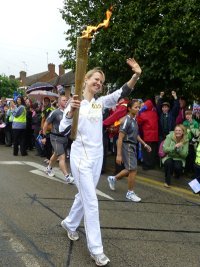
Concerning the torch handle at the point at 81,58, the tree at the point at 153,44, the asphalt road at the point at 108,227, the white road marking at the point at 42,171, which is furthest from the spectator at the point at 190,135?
the torch handle at the point at 81,58

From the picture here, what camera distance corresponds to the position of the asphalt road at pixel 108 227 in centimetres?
467

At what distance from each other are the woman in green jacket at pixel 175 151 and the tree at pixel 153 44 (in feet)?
9.64

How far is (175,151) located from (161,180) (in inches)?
37.6

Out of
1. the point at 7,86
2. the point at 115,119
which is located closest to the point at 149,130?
the point at 115,119

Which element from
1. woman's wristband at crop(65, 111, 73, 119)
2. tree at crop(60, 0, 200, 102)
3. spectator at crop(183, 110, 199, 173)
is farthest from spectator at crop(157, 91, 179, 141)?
woman's wristband at crop(65, 111, 73, 119)

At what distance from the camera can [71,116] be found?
454cm

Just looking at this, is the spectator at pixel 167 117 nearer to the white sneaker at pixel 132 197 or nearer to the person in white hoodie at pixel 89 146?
the white sneaker at pixel 132 197

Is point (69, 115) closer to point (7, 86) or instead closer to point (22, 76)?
point (7, 86)

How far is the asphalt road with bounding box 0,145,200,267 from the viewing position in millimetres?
4672

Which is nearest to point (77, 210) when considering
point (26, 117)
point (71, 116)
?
point (71, 116)

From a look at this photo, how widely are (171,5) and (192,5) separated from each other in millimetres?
837

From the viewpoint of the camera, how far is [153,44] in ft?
39.8

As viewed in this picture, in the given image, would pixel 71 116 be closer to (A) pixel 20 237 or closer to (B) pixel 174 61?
(A) pixel 20 237

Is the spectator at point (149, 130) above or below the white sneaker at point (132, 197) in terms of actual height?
above
